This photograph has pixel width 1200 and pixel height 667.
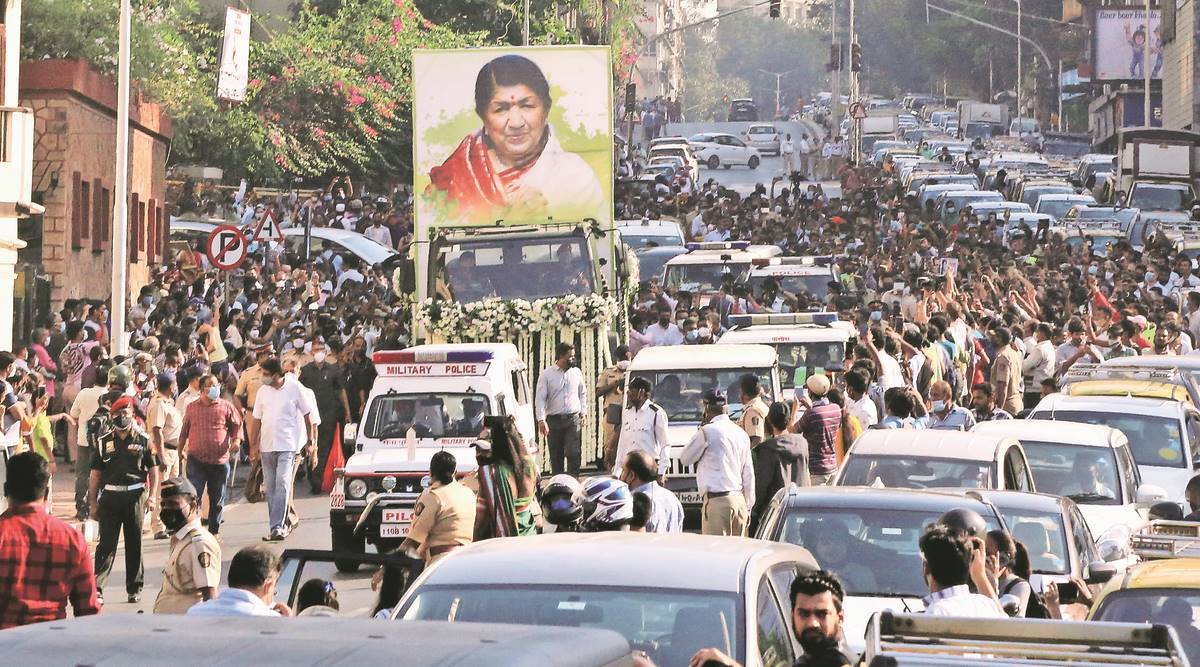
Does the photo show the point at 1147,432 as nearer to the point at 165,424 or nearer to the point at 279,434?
the point at 279,434

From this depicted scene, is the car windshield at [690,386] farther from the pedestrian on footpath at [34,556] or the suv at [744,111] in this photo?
the suv at [744,111]

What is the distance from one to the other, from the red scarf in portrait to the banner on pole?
52.6ft

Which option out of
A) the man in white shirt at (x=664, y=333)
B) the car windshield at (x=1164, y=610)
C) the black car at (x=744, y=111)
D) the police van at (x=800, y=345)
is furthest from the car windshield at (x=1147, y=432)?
the black car at (x=744, y=111)

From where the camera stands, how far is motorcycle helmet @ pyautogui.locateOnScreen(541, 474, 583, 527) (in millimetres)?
9898

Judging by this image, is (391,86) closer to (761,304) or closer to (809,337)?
(761,304)

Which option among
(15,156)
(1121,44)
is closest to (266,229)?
(15,156)

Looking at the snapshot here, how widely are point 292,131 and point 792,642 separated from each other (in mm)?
39300

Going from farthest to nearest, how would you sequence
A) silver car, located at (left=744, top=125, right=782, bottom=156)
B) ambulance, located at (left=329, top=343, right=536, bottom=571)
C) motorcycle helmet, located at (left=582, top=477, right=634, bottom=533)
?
silver car, located at (left=744, top=125, right=782, bottom=156) < ambulance, located at (left=329, top=343, right=536, bottom=571) < motorcycle helmet, located at (left=582, top=477, right=634, bottom=533)

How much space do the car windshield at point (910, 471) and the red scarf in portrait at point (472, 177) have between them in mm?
10888

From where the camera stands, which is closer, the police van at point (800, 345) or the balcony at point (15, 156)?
the police van at point (800, 345)

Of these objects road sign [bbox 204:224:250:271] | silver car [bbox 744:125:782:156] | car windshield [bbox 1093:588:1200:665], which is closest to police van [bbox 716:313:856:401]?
road sign [bbox 204:224:250:271]

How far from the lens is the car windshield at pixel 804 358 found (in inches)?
805

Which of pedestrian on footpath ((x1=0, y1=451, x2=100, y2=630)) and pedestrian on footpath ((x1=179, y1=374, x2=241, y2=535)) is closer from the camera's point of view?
pedestrian on footpath ((x1=0, y1=451, x2=100, y2=630))

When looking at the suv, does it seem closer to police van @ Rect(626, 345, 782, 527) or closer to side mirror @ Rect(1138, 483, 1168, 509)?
police van @ Rect(626, 345, 782, 527)
